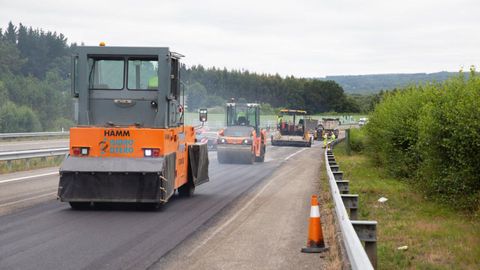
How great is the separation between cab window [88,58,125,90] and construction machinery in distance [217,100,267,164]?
16.4m

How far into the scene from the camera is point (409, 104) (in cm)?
2042

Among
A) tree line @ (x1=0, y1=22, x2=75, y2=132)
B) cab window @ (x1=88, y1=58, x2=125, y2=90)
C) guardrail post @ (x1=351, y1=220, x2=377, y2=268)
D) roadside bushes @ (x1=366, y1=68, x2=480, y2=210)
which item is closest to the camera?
guardrail post @ (x1=351, y1=220, x2=377, y2=268)

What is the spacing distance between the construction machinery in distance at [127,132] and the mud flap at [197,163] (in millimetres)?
25

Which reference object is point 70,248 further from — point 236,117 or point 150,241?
point 236,117

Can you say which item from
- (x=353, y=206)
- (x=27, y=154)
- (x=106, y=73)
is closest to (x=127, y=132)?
(x=106, y=73)

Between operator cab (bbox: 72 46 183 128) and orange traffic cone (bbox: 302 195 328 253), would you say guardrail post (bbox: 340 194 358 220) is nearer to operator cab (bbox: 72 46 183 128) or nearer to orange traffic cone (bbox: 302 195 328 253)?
orange traffic cone (bbox: 302 195 328 253)

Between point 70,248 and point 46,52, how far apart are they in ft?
351

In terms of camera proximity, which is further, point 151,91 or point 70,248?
point 151,91

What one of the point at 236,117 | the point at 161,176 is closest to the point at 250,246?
the point at 161,176

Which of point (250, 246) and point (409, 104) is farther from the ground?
point (409, 104)

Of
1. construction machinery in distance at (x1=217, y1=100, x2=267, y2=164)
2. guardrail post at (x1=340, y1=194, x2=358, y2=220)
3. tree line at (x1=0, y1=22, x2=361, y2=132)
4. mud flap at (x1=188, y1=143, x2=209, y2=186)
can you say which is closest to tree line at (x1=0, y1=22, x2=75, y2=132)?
tree line at (x1=0, y1=22, x2=361, y2=132)

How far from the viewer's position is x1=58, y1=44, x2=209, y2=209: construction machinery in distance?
14.4m

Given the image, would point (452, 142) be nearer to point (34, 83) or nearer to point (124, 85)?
point (124, 85)

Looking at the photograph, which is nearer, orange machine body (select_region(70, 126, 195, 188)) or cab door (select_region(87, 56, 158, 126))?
orange machine body (select_region(70, 126, 195, 188))
